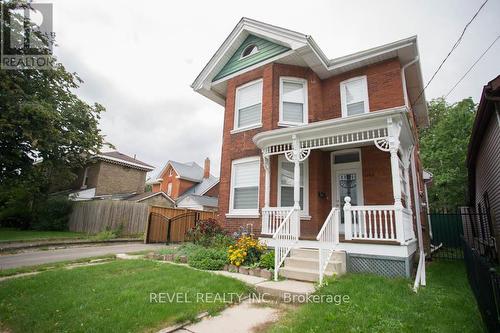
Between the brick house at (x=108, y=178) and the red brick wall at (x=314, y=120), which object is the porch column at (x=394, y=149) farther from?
the brick house at (x=108, y=178)

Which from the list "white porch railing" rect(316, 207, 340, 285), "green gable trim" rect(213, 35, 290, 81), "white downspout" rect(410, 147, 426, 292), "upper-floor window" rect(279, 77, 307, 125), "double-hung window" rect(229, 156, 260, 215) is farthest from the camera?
"green gable trim" rect(213, 35, 290, 81)

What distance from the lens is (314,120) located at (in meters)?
9.66

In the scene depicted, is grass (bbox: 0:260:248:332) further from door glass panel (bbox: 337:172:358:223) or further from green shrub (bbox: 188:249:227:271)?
door glass panel (bbox: 337:172:358:223)

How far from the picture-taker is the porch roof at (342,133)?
266 inches

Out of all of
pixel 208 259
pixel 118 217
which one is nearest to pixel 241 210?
pixel 208 259

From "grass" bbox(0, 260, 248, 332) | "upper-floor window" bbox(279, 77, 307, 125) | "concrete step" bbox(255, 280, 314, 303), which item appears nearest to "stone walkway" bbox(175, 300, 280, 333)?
"grass" bbox(0, 260, 248, 332)

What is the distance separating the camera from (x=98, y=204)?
18.0 meters

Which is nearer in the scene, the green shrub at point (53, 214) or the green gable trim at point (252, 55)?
the green gable trim at point (252, 55)

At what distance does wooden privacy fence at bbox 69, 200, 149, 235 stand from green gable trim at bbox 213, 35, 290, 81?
1059 centimetres

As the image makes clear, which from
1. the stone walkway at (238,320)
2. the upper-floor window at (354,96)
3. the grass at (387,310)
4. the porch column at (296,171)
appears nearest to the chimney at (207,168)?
the upper-floor window at (354,96)

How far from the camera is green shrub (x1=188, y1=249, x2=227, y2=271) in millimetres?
6984

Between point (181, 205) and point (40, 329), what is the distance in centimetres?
2422

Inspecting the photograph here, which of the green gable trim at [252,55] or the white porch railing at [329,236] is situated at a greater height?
the green gable trim at [252,55]

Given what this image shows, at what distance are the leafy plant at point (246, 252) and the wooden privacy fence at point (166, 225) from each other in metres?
7.11
